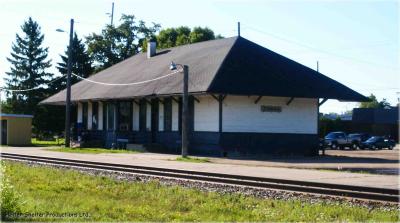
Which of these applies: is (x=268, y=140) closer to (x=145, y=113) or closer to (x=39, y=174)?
(x=145, y=113)

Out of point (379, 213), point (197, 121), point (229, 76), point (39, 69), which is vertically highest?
point (39, 69)

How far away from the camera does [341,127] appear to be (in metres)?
69.4

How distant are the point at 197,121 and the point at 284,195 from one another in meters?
19.1

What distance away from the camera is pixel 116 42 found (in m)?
76.6

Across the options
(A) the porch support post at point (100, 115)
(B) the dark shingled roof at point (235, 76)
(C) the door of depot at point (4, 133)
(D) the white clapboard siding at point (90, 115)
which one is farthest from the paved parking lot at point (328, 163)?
(C) the door of depot at point (4, 133)

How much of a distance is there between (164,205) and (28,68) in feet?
198

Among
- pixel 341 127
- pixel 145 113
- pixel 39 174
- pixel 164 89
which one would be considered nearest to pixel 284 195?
pixel 39 174

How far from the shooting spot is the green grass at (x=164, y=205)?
34.0 feet

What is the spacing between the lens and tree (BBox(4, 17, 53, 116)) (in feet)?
217

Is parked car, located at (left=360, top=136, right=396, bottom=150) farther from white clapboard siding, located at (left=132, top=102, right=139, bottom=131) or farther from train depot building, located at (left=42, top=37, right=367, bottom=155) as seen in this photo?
white clapboard siding, located at (left=132, top=102, right=139, bottom=131)

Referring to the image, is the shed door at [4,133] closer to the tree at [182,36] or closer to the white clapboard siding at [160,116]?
the white clapboard siding at [160,116]

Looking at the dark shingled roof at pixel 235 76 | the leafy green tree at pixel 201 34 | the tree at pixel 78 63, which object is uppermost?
the leafy green tree at pixel 201 34

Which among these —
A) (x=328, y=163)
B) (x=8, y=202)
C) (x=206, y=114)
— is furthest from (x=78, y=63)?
(x=8, y=202)

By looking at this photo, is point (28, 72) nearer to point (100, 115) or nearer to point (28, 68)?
point (28, 68)
